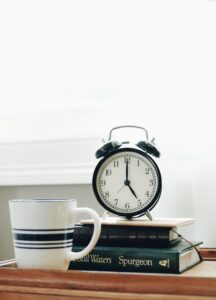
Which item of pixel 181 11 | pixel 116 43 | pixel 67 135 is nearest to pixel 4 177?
pixel 67 135

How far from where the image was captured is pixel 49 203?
776mm

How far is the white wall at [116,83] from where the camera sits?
100cm

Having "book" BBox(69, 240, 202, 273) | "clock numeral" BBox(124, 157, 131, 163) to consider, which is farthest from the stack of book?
"clock numeral" BBox(124, 157, 131, 163)

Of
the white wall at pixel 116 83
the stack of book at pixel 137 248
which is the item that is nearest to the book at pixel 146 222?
the stack of book at pixel 137 248

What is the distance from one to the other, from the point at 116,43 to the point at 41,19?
0.20m

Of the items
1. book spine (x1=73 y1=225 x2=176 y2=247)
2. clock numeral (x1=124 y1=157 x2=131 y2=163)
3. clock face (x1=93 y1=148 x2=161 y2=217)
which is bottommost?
book spine (x1=73 y1=225 x2=176 y2=247)

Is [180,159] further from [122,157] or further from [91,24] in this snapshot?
[91,24]

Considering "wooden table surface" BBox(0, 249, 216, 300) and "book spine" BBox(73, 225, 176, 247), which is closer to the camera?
"wooden table surface" BBox(0, 249, 216, 300)

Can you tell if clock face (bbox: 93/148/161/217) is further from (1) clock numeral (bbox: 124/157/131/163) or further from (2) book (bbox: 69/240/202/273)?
(2) book (bbox: 69/240/202/273)

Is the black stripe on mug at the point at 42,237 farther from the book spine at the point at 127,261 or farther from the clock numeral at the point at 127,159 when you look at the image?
the clock numeral at the point at 127,159

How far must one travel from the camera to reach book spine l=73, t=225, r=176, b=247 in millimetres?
815

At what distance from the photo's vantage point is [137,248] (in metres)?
0.81

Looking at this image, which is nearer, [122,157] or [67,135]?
[122,157]

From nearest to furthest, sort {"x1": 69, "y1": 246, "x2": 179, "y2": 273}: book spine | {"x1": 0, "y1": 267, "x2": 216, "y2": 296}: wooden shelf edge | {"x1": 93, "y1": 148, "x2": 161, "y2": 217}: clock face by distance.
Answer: {"x1": 0, "y1": 267, "x2": 216, "y2": 296}: wooden shelf edge < {"x1": 69, "y1": 246, "x2": 179, "y2": 273}: book spine < {"x1": 93, "y1": 148, "x2": 161, "y2": 217}: clock face
